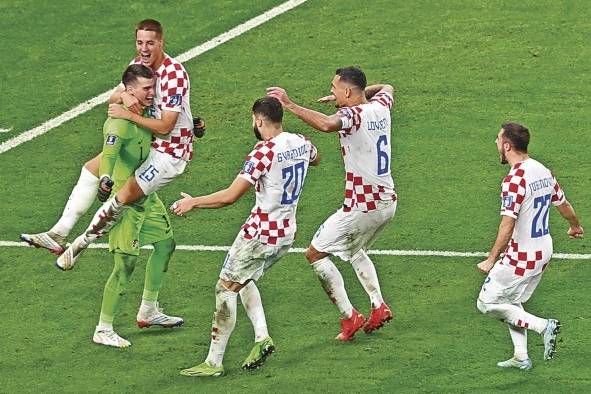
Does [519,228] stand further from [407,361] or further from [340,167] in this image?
[340,167]

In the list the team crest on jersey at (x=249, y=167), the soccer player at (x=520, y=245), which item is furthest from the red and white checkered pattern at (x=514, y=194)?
the team crest on jersey at (x=249, y=167)

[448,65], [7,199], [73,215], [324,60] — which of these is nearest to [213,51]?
[324,60]

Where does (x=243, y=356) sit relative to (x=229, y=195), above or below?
below

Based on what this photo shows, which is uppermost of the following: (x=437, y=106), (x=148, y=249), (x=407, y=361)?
(x=437, y=106)

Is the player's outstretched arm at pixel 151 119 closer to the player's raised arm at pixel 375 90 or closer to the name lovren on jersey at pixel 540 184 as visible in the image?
the player's raised arm at pixel 375 90

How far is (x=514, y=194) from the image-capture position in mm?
13617

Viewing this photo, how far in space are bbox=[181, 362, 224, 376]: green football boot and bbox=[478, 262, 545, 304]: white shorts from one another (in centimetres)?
236

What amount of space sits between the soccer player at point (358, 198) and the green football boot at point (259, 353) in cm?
100

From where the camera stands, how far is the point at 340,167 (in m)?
19.2

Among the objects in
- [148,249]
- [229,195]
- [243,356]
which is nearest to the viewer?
[229,195]

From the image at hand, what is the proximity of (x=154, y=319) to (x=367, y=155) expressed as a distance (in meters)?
2.51

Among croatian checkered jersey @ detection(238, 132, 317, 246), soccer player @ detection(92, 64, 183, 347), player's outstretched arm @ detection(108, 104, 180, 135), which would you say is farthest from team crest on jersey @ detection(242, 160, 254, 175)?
soccer player @ detection(92, 64, 183, 347)

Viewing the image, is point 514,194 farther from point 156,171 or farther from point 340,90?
point 156,171

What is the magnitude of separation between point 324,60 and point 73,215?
297 inches
